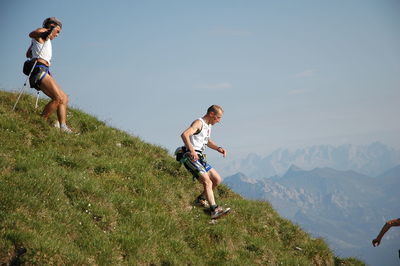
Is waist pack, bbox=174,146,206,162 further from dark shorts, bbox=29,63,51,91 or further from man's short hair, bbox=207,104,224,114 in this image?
dark shorts, bbox=29,63,51,91

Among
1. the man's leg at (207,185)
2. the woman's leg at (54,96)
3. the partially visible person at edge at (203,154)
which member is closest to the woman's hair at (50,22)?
the woman's leg at (54,96)

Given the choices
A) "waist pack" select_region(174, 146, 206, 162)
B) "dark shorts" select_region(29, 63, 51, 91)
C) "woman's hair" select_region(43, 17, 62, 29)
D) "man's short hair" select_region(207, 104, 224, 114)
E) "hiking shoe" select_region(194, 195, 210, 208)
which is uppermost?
"woman's hair" select_region(43, 17, 62, 29)

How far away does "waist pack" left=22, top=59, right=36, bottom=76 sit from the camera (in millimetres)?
12071

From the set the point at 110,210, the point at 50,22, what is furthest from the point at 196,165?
the point at 50,22

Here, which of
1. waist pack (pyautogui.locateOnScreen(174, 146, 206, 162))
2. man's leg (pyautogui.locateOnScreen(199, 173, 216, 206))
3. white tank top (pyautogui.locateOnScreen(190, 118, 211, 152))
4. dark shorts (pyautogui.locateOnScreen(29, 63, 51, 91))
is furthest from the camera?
dark shorts (pyautogui.locateOnScreen(29, 63, 51, 91))

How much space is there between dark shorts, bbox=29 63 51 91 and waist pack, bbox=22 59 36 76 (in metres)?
0.15

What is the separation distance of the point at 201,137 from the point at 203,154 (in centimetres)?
58

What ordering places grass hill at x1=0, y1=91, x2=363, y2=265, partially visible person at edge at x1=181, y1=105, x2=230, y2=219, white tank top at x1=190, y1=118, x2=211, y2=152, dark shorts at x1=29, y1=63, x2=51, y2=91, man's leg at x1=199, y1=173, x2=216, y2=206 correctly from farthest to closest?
dark shorts at x1=29, y1=63, x2=51, y2=91, white tank top at x1=190, y1=118, x2=211, y2=152, man's leg at x1=199, y1=173, x2=216, y2=206, partially visible person at edge at x1=181, y1=105, x2=230, y2=219, grass hill at x1=0, y1=91, x2=363, y2=265

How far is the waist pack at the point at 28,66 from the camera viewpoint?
475 inches

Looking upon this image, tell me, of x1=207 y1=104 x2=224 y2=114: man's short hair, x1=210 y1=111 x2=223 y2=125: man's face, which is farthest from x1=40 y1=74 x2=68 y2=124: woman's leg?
x1=210 y1=111 x2=223 y2=125: man's face

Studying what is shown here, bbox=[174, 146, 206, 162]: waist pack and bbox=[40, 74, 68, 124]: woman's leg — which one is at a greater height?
bbox=[40, 74, 68, 124]: woman's leg

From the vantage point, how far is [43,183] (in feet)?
28.6

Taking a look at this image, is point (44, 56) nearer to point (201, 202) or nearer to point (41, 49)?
point (41, 49)

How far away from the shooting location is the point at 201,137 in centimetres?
1183
